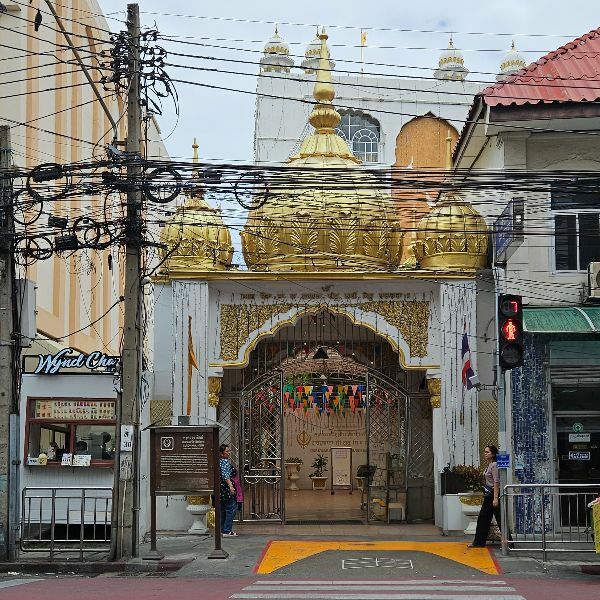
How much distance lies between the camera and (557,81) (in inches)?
851

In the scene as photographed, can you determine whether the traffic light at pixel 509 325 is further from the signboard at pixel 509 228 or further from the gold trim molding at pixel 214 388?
the gold trim molding at pixel 214 388

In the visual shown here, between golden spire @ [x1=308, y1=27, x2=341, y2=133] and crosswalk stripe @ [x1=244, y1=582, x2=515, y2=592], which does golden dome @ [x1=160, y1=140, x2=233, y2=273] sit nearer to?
golden spire @ [x1=308, y1=27, x2=341, y2=133]

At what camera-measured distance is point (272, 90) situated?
45594mm

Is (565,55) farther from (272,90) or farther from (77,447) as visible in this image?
(272,90)

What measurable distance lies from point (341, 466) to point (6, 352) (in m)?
16.0

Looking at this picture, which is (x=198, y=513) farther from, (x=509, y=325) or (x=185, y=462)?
(x=509, y=325)

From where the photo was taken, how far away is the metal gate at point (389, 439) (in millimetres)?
22844

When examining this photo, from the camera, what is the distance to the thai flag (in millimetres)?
19734

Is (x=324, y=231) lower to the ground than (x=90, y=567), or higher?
higher

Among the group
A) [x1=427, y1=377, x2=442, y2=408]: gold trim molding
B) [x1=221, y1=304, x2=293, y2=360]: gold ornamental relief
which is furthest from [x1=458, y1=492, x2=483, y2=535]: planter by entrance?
[x1=221, y1=304, x2=293, y2=360]: gold ornamental relief

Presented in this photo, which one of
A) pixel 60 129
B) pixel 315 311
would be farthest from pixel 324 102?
pixel 60 129

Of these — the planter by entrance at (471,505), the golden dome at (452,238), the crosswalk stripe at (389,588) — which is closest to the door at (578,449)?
the planter by entrance at (471,505)

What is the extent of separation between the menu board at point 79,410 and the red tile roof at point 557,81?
8487 millimetres

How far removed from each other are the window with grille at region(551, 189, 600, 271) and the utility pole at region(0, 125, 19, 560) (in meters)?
9.50
